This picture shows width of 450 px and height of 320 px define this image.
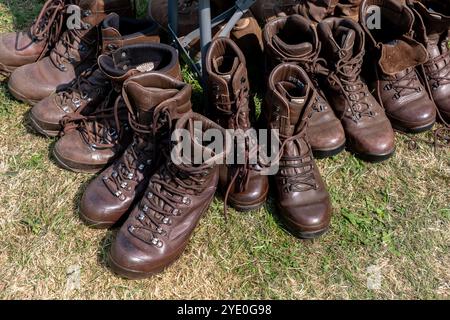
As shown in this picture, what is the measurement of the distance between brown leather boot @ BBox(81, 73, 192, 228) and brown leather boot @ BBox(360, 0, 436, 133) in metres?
1.32

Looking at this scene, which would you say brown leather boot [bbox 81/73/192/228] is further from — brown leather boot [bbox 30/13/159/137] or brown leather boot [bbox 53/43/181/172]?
brown leather boot [bbox 30/13/159/137]

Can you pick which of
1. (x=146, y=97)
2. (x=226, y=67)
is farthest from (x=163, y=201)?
(x=226, y=67)

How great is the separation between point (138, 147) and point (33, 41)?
144cm

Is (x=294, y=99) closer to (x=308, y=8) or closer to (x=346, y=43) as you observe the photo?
(x=346, y=43)

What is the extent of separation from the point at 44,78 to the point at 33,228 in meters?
1.06

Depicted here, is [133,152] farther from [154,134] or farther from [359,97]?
[359,97]

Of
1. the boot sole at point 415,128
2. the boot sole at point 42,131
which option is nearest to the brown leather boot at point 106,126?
the boot sole at point 42,131

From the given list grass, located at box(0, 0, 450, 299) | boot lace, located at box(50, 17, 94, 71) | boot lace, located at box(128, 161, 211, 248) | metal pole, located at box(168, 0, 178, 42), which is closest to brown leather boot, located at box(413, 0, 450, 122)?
grass, located at box(0, 0, 450, 299)

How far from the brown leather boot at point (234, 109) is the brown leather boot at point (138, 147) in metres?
0.21

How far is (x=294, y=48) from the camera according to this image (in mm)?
2467

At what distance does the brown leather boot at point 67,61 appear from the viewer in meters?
2.88

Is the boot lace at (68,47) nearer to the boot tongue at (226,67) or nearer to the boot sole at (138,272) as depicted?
the boot tongue at (226,67)

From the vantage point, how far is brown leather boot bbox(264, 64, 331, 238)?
2275mm
